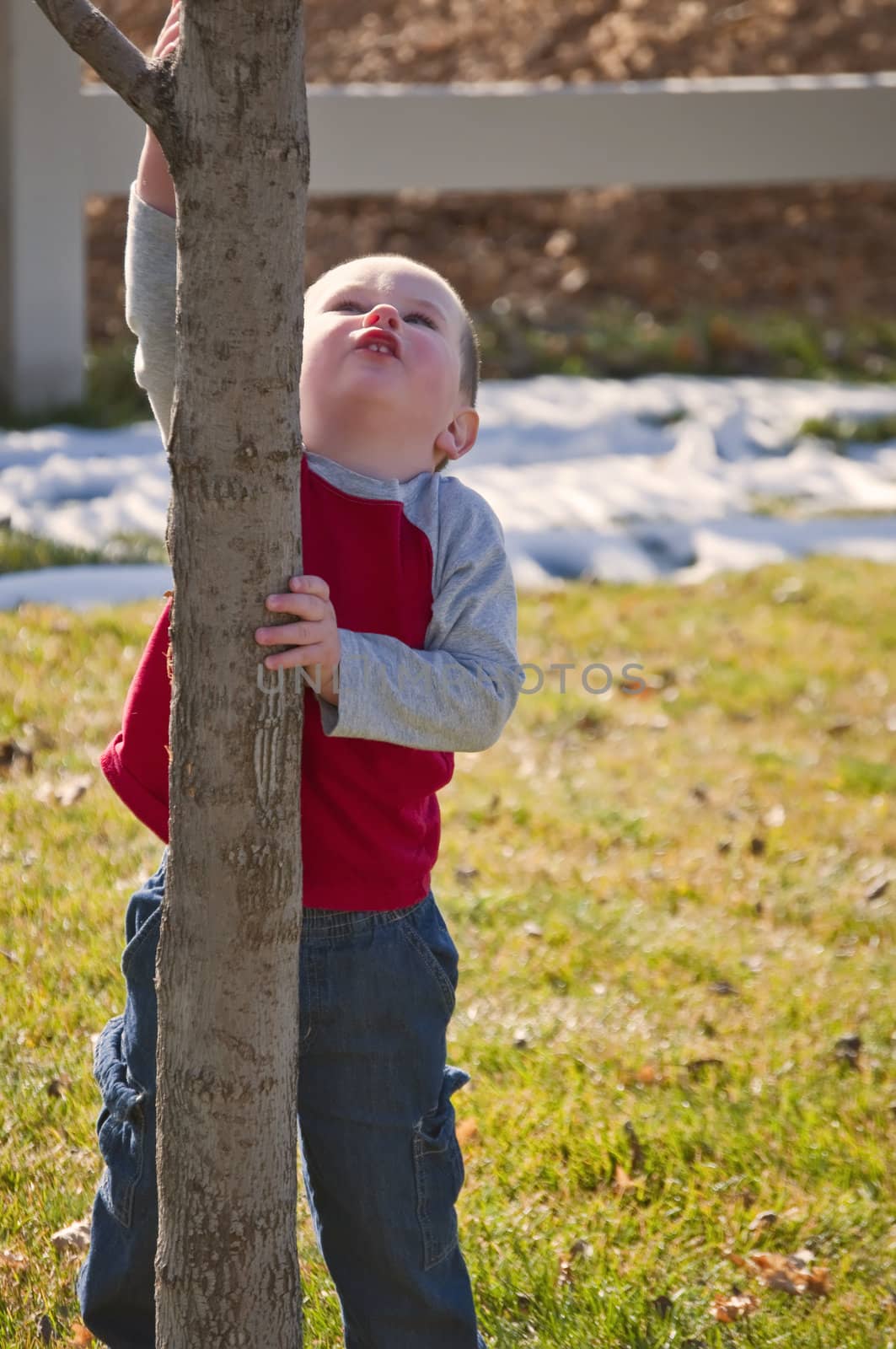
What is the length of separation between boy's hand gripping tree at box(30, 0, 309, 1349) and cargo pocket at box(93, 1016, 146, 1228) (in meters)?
0.19

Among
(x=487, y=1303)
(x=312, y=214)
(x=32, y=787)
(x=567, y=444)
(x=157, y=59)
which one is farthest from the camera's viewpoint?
(x=312, y=214)

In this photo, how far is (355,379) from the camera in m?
1.80

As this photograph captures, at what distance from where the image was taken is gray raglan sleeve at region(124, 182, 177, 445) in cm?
191

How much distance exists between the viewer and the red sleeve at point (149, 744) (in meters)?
1.85

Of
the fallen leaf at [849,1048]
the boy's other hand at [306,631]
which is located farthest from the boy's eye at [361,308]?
the fallen leaf at [849,1048]

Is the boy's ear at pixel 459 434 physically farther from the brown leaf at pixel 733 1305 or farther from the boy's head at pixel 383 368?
the brown leaf at pixel 733 1305

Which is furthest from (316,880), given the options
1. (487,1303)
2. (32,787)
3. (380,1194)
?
(32,787)

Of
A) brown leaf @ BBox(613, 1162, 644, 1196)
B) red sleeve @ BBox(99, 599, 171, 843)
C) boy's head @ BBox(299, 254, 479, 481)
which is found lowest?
brown leaf @ BBox(613, 1162, 644, 1196)

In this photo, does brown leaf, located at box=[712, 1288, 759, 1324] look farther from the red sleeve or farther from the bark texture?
the red sleeve

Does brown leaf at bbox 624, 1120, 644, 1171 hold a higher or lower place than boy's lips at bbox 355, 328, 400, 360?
lower

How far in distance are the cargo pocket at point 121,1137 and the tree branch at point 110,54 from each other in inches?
45.7

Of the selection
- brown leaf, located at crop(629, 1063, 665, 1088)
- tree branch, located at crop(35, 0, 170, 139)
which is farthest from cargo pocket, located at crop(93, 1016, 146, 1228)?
brown leaf, located at crop(629, 1063, 665, 1088)

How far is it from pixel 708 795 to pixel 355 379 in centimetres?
285

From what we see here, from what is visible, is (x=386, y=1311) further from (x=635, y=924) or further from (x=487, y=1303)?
(x=635, y=924)
